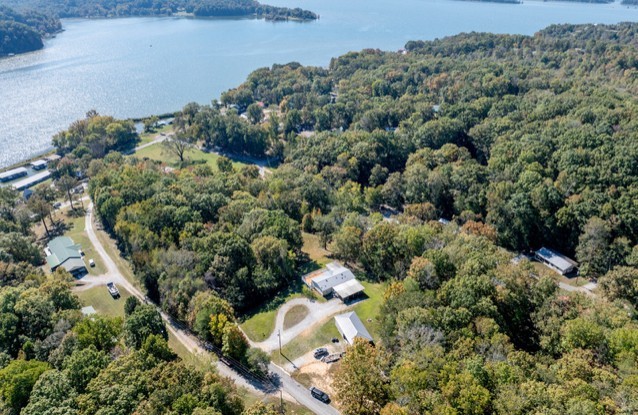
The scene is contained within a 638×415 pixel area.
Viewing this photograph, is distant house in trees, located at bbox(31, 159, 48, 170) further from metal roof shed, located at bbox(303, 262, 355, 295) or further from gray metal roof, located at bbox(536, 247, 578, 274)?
gray metal roof, located at bbox(536, 247, 578, 274)

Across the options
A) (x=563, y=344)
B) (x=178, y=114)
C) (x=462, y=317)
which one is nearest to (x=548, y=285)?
(x=563, y=344)

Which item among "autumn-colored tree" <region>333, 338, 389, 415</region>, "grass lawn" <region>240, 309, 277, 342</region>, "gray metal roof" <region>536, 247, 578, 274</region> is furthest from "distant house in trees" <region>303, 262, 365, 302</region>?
"gray metal roof" <region>536, 247, 578, 274</region>

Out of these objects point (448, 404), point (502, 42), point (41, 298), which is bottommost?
point (41, 298)

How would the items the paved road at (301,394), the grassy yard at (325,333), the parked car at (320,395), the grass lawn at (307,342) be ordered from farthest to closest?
1. the grassy yard at (325,333)
2. the grass lawn at (307,342)
3. the parked car at (320,395)
4. the paved road at (301,394)

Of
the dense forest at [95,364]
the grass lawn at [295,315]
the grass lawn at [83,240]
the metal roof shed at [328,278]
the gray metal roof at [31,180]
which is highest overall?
the dense forest at [95,364]

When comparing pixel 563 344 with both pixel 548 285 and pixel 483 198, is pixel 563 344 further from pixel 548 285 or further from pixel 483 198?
pixel 483 198

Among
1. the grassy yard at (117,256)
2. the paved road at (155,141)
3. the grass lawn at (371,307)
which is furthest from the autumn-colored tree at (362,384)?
the paved road at (155,141)

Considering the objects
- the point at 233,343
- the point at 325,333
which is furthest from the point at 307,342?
the point at 233,343

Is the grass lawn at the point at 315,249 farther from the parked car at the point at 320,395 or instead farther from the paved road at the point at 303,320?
the parked car at the point at 320,395
